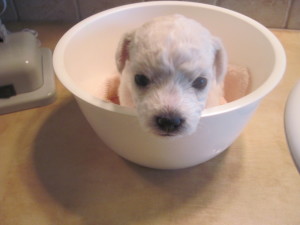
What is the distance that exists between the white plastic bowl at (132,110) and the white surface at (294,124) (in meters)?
0.15

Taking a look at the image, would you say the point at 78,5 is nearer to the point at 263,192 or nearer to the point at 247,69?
the point at 247,69

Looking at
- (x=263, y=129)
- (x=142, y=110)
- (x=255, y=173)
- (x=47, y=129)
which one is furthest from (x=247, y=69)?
(x=47, y=129)

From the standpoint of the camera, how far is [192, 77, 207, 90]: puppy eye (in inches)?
22.9

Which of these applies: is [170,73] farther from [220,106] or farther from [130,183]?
[130,183]

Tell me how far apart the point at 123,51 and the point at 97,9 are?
52 cm

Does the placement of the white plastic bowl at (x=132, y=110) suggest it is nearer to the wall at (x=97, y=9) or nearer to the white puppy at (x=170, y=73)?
the white puppy at (x=170, y=73)

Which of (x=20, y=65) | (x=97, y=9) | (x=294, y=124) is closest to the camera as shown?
(x=294, y=124)

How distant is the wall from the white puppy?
0.51 m

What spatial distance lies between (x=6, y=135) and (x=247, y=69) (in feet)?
2.01

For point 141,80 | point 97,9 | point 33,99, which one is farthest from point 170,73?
point 97,9

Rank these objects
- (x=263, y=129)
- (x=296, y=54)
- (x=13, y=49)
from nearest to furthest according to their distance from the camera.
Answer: (x=263, y=129), (x=13, y=49), (x=296, y=54)

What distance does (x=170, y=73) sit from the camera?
543mm

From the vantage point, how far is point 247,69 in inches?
32.3

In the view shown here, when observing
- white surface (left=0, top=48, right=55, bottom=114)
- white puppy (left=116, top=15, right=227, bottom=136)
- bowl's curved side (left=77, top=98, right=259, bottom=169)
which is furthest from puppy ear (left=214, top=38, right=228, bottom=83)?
white surface (left=0, top=48, right=55, bottom=114)
